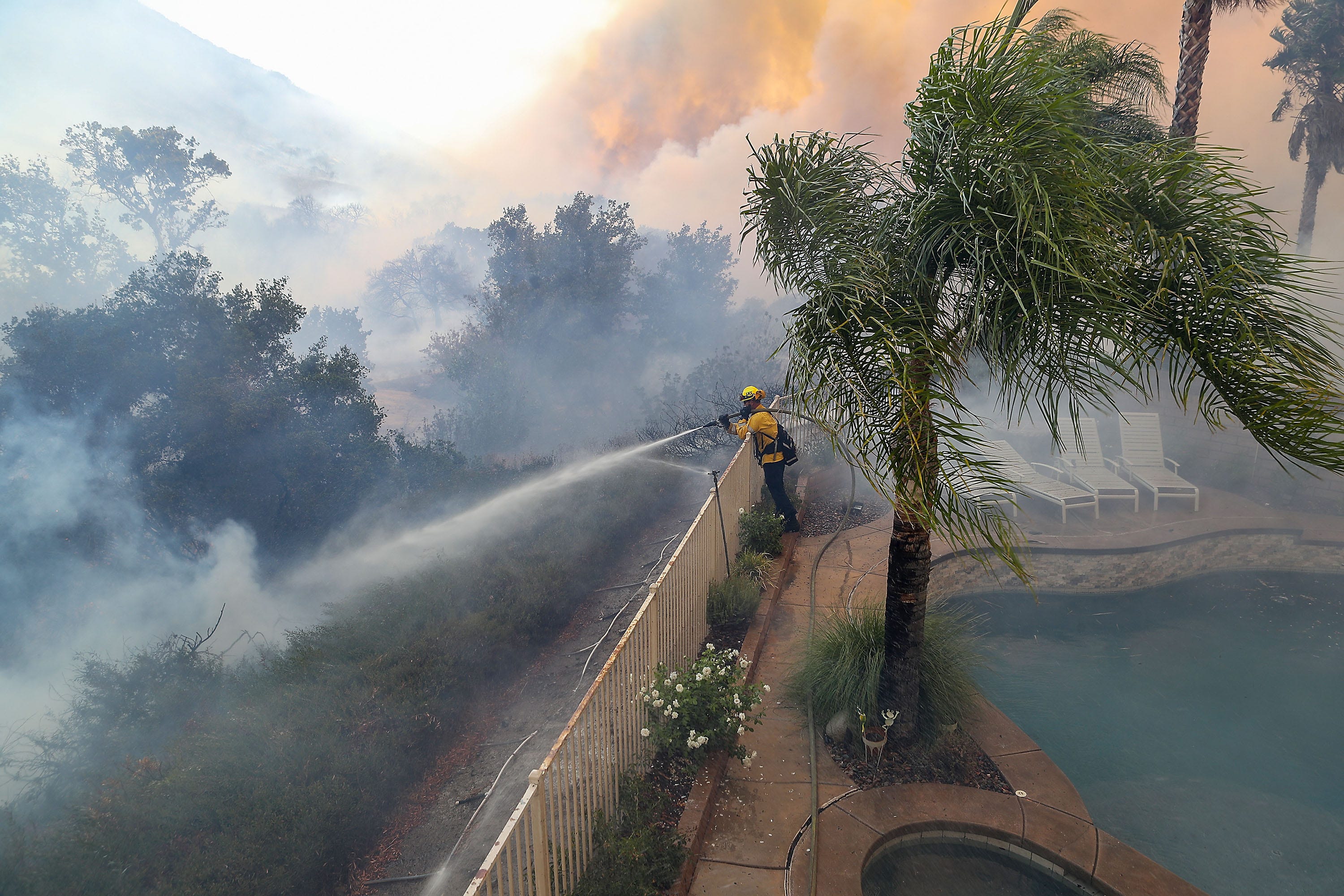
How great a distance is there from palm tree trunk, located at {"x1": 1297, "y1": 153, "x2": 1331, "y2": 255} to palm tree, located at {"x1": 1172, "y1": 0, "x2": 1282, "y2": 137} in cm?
1127

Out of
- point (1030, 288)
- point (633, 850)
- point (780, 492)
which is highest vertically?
point (1030, 288)

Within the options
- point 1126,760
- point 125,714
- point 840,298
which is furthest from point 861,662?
point 125,714

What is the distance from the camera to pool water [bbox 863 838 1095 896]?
3635mm

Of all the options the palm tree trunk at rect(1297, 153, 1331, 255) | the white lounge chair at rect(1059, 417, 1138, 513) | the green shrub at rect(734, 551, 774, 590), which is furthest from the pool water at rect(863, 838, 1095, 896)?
the palm tree trunk at rect(1297, 153, 1331, 255)

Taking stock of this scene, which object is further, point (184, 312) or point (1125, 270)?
point (184, 312)

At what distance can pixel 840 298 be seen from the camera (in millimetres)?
3217

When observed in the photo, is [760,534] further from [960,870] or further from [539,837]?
[539,837]

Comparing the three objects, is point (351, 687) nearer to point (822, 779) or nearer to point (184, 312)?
point (822, 779)

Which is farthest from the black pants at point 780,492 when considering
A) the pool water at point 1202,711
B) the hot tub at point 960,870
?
the hot tub at point 960,870

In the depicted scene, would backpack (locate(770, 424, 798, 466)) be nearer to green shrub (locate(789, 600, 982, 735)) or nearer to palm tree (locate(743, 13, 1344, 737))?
green shrub (locate(789, 600, 982, 735))

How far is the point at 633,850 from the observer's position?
11.1 ft

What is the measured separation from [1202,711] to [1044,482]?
15.9 ft

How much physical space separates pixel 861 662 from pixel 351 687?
433 cm

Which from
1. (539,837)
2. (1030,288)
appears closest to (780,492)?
(1030,288)
